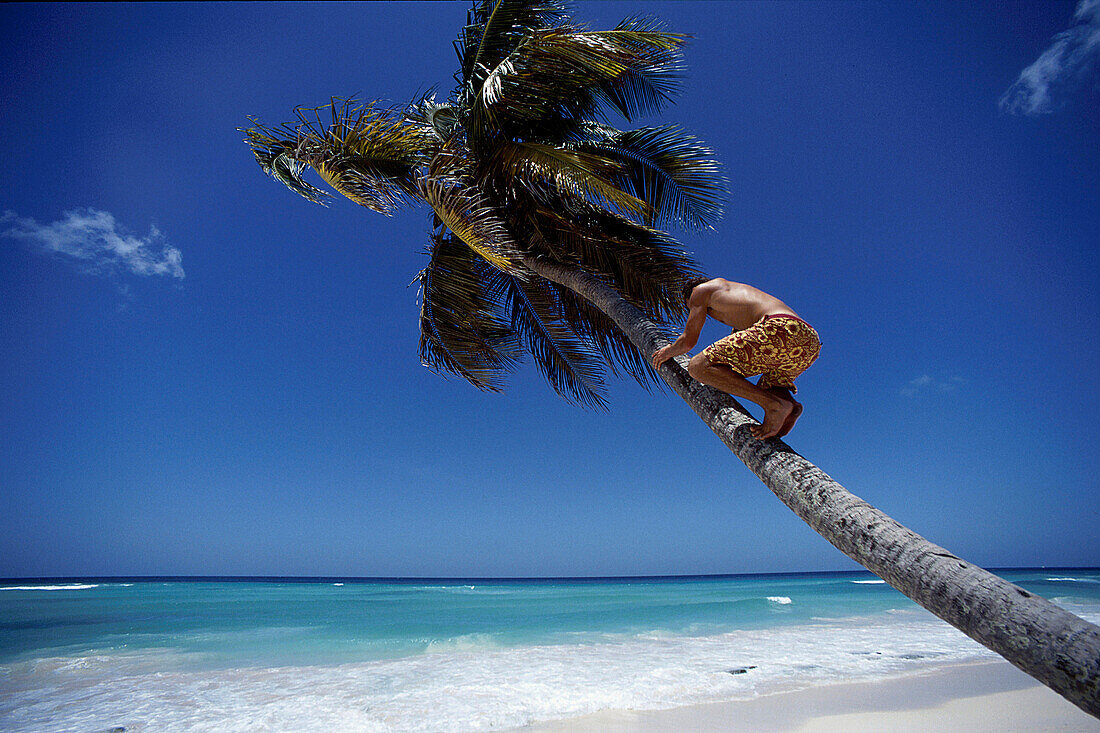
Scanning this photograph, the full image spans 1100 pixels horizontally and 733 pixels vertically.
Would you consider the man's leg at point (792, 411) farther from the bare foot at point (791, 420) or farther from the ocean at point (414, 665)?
the ocean at point (414, 665)

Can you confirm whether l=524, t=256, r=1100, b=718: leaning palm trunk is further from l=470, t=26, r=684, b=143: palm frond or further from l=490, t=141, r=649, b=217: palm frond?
l=470, t=26, r=684, b=143: palm frond

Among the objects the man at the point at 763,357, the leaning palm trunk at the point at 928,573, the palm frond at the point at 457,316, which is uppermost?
the palm frond at the point at 457,316

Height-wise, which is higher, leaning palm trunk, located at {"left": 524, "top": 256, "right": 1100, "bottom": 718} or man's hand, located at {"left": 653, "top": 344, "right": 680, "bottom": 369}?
man's hand, located at {"left": 653, "top": 344, "right": 680, "bottom": 369}

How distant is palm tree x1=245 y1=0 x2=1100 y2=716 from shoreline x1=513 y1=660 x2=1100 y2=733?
3.61 meters

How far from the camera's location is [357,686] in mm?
7328

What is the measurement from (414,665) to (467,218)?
7.91m

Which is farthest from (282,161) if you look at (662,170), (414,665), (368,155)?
(414,665)

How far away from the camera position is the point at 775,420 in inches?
95.7

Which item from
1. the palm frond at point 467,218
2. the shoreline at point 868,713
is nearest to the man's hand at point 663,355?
the palm frond at point 467,218

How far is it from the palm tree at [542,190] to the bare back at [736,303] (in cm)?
41

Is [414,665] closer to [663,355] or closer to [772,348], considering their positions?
[663,355]

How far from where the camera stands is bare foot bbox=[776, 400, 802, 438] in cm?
245

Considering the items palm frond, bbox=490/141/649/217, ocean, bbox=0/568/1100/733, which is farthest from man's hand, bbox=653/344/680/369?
ocean, bbox=0/568/1100/733

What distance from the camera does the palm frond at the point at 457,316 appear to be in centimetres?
579
